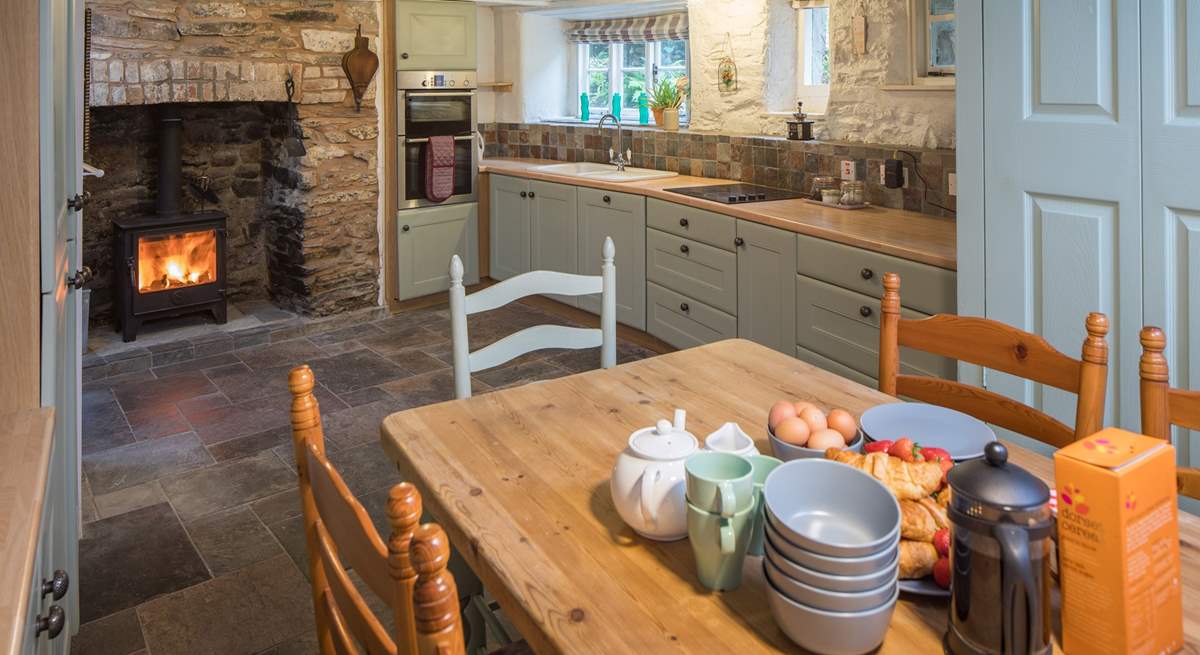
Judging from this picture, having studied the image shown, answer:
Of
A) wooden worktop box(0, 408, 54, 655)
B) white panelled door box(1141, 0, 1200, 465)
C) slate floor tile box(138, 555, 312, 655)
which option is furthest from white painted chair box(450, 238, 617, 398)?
white panelled door box(1141, 0, 1200, 465)

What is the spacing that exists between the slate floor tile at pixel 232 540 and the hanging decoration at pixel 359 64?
9.80 feet

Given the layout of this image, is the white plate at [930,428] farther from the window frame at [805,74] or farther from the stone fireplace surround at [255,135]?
the stone fireplace surround at [255,135]

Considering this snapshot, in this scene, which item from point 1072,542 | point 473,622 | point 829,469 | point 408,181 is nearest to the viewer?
point 1072,542

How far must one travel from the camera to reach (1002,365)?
5.71ft

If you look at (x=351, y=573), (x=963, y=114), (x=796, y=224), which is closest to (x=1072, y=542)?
(x=963, y=114)

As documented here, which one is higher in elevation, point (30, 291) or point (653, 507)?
point (30, 291)

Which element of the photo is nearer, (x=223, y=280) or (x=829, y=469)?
(x=829, y=469)

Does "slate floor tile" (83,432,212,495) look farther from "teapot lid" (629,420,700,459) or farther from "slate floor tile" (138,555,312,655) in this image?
"teapot lid" (629,420,700,459)

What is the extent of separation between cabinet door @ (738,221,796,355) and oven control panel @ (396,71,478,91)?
241 centimetres

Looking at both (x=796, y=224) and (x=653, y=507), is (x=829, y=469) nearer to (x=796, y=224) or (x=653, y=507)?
(x=653, y=507)

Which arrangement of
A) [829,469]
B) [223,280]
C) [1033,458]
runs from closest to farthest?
[829,469], [1033,458], [223,280]

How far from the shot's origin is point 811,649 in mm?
970

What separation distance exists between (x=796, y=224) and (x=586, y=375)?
205 cm

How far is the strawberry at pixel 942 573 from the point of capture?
1.07 m
